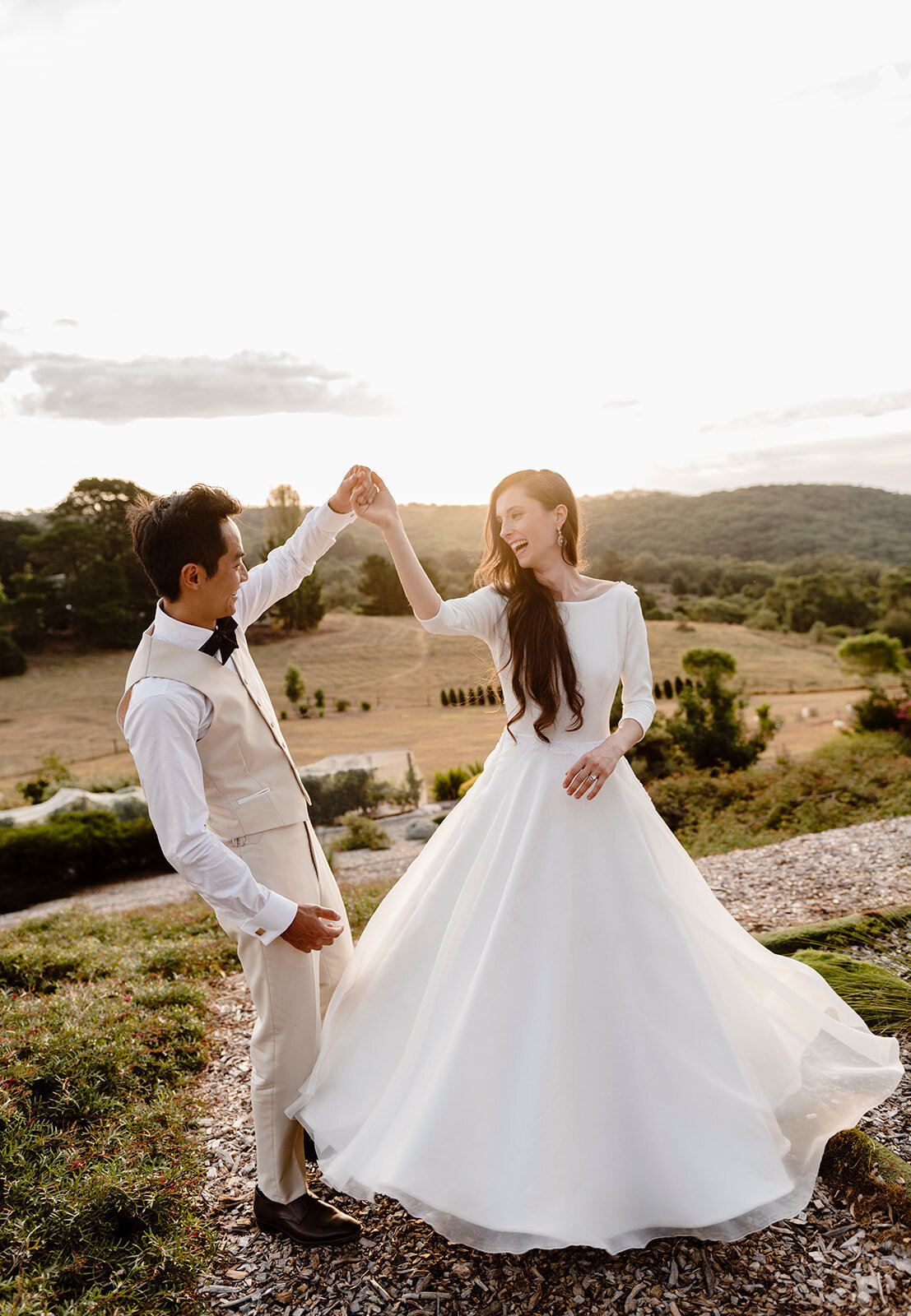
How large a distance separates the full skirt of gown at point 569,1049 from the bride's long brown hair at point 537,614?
0.61 feet

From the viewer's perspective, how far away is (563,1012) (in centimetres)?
227

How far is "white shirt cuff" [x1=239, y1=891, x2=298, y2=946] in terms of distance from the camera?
89.0 inches

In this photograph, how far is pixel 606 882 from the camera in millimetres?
2438

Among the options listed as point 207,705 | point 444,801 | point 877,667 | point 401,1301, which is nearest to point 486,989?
point 401,1301

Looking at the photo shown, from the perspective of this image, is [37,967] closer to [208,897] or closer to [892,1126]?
[208,897]

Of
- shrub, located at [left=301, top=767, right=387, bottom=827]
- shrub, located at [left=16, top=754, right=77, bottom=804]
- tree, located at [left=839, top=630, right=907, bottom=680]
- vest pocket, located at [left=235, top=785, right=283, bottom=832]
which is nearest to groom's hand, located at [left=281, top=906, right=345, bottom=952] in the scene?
vest pocket, located at [left=235, top=785, right=283, bottom=832]

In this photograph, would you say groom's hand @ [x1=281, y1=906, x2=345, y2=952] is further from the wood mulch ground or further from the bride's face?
the bride's face

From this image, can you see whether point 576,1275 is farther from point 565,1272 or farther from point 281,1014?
A: point 281,1014

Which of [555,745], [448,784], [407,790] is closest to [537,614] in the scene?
[555,745]

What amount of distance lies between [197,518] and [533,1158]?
1904 mm

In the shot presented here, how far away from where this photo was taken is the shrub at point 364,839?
11.3 metres

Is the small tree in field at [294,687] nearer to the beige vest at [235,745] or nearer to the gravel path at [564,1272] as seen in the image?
the gravel path at [564,1272]

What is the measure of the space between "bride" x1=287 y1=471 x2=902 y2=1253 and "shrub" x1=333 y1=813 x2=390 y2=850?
872cm

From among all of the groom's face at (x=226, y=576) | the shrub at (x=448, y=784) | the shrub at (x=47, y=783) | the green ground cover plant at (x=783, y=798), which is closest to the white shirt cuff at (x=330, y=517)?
the groom's face at (x=226, y=576)
